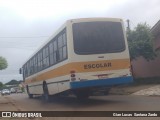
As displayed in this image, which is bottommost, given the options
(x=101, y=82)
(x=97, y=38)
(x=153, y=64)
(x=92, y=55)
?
(x=101, y=82)

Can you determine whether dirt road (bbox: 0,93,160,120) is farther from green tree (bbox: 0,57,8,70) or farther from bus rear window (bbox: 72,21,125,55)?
green tree (bbox: 0,57,8,70)

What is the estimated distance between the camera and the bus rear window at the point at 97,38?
15755 millimetres

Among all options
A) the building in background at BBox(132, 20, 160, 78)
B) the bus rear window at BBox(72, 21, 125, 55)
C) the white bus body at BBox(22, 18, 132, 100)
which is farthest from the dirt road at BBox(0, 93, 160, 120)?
the building in background at BBox(132, 20, 160, 78)

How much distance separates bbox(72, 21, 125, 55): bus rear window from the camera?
15.8 m

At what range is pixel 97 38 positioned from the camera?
15945 mm

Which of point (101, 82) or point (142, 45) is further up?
point (142, 45)

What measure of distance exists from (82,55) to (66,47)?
32.1 inches

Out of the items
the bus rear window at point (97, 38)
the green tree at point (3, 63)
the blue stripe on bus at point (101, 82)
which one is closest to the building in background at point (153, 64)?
the green tree at point (3, 63)

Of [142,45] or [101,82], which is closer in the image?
[101,82]

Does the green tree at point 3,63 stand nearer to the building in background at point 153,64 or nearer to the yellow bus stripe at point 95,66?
the building in background at point 153,64

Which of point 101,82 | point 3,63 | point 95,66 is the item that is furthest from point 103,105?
point 3,63

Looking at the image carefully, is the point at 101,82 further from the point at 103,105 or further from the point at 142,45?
the point at 142,45

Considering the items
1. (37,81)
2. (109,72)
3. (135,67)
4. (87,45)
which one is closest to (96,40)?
(87,45)

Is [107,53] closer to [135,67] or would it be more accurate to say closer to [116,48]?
[116,48]
